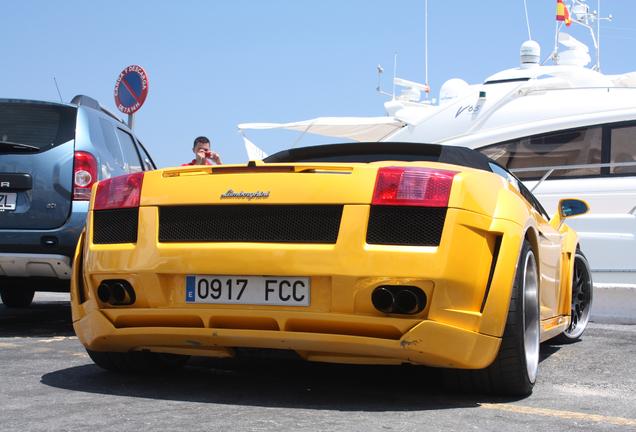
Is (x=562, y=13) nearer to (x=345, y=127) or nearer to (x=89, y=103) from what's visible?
(x=345, y=127)

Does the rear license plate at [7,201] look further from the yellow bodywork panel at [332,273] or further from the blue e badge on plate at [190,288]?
the blue e badge on plate at [190,288]

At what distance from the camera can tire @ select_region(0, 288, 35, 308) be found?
6.96m

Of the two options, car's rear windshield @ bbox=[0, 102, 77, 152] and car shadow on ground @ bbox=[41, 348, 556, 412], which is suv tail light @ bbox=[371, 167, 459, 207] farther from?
car's rear windshield @ bbox=[0, 102, 77, 152]

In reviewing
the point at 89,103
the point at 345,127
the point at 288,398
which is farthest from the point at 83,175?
the point at 345,127

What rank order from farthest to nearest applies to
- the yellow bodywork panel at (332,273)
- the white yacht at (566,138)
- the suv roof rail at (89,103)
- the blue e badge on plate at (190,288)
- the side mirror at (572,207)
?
the white yacht at (566,138) < the suv roof rail at (89,103) < the side mirror at (572,207) < the blue e badge on plate at (190,288) < the yellow bodywork panel at (332,273)

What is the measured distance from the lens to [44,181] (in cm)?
504

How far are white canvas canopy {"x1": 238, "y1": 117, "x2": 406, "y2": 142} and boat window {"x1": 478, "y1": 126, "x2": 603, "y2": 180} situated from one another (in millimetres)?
3897

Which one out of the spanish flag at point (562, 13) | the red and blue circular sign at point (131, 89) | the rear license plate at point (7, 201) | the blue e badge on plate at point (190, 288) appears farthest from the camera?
the spanish flag at point (562, 13)

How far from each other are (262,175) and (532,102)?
26.9 ft

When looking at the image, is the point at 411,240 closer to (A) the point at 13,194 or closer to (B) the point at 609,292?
(A) the point at 13,194

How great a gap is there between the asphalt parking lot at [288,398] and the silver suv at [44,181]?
77 centimetres

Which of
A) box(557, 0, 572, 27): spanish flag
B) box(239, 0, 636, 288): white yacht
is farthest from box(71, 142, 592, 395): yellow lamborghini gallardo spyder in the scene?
box(557, 0, 572, 27): spanish flag

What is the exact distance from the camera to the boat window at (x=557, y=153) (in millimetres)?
9508

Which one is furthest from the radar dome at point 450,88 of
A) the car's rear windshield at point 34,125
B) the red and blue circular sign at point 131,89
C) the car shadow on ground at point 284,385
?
the car shadow on ground at point 284,385
